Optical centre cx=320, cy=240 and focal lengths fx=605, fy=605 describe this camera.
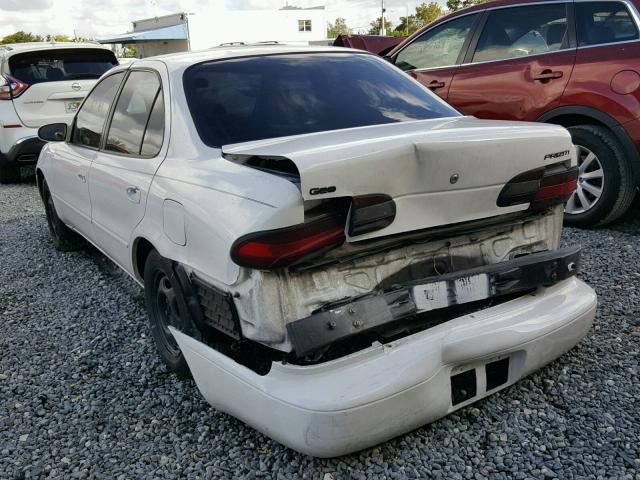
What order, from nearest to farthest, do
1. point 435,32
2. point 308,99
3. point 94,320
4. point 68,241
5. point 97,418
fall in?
1. point 97,418
2. point 308,99
3. point 94,320
4. point 68,241
5. point 435,32

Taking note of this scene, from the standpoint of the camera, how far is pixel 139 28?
132 ft

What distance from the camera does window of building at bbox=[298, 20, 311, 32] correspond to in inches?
1765

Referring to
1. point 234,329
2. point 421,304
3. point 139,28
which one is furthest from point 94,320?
point 139,28

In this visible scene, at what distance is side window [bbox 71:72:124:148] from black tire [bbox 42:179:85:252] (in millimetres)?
988

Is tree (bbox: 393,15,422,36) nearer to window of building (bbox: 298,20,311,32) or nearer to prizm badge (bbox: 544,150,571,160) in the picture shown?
window of building (bbox: 298,20,311,32)

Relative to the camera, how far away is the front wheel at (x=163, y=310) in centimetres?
281

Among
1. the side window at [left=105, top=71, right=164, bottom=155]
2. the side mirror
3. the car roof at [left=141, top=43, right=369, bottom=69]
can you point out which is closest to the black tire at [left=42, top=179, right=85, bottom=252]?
the side mirror

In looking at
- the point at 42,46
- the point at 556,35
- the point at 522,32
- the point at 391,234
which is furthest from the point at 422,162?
the point at 42,46

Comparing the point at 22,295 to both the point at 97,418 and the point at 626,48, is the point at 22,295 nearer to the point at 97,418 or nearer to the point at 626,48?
the point at 97,418

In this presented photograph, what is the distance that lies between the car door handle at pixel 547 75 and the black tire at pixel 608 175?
1.47ft

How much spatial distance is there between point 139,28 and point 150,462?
42159 millimetres

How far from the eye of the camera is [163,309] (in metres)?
3.02

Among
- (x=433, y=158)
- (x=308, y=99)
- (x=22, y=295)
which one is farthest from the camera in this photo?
(x=22, y=295)

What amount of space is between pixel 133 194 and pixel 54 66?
617 centimetres
